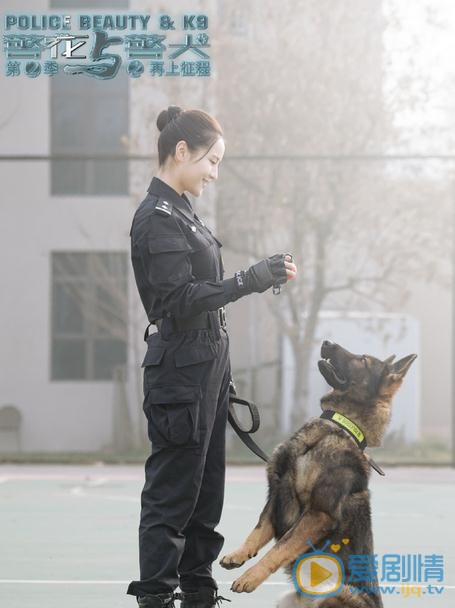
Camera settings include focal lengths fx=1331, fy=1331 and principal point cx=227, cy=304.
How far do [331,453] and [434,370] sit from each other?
643 inches

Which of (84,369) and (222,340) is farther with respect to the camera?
(84,369)

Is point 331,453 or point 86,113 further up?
point 86,113

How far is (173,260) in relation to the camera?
421cm

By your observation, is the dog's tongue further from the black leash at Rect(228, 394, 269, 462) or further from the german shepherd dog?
the black leash at Rect(228, 394, 269, 462)

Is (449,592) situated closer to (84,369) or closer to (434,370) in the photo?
(84,369)

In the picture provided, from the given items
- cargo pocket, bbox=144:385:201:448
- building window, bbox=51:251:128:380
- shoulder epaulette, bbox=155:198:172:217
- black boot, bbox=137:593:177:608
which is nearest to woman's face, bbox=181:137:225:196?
shoulder epaulette, bbox=155:198:172:217

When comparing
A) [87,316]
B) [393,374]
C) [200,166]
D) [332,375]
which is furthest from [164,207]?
[87,316]

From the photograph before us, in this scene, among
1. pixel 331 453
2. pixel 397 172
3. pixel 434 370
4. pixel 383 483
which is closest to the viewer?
pixel 331 453

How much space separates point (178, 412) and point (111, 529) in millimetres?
3521

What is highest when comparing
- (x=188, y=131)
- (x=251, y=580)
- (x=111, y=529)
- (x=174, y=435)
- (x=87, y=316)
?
(x=188, y=131)

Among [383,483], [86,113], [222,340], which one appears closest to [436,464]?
[383,483]

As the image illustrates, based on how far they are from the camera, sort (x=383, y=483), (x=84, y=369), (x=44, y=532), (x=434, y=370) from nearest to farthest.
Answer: (x=44, y=532)
(x=383, y=483)
(x=84, y=369)
(x=434, y=370)

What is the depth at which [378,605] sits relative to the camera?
13.5ft

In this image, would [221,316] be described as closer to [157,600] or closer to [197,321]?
[197,321]
